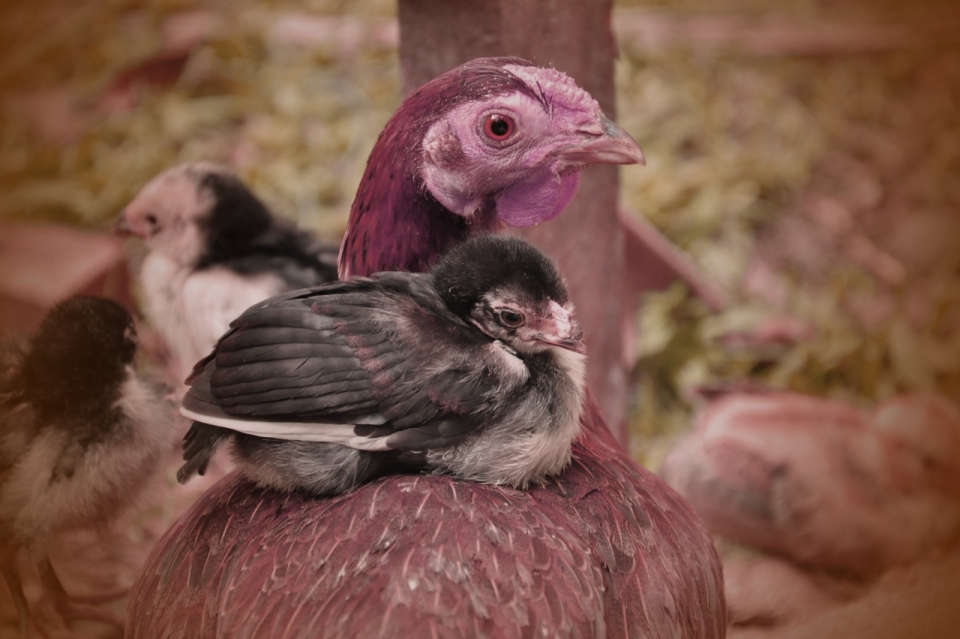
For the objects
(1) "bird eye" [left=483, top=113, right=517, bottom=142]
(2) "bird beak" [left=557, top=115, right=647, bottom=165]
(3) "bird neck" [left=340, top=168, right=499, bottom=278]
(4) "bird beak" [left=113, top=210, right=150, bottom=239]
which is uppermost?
(1) "bird eye" [left=483, top=113, right=517, bottom=142]

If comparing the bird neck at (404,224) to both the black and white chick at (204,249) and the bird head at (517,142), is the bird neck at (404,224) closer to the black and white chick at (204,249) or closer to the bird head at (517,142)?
the bird head at (517,142)

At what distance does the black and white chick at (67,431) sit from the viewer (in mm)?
1813

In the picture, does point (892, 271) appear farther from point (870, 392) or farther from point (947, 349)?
point (870, 392)

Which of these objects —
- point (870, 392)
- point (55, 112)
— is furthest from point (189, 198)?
point (870, 392)

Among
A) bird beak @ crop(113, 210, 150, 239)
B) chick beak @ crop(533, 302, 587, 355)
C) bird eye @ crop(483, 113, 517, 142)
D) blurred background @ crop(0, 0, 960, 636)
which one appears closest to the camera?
chick beak @ crop(533, 302, 587, 355)

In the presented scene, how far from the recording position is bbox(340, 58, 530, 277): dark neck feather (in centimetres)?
165

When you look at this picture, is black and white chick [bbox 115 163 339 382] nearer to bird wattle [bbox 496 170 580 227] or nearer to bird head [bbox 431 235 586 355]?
bird wattle [bbox 496 170 580 227]

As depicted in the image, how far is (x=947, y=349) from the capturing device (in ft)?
12.1

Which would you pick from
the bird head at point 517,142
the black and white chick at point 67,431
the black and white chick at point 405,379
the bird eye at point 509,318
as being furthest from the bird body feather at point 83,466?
the bird eye at point 509,318

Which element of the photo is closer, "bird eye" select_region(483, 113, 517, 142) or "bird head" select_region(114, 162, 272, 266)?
"bird eye" select_region(483, 113, 517, 142)

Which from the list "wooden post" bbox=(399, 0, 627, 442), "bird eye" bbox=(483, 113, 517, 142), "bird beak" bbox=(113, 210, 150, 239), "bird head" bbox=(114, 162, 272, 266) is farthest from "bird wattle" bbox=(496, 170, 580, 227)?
"bird beak" bbox=(113, 210, 150, 239)

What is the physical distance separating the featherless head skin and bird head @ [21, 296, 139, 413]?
2.01 feet

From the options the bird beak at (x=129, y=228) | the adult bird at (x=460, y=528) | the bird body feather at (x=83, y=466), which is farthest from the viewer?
the bird beak at (x=129, y=228)

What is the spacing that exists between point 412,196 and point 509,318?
1.26 feet
